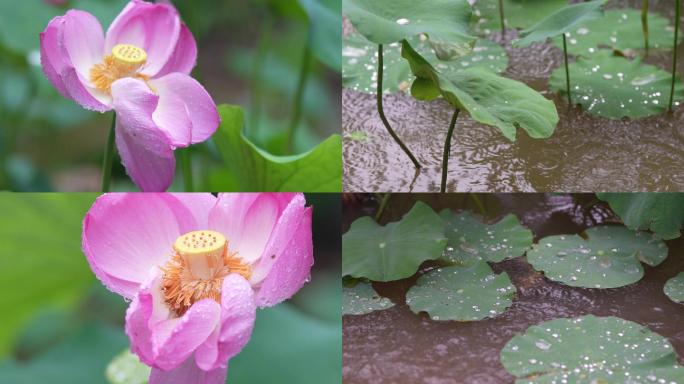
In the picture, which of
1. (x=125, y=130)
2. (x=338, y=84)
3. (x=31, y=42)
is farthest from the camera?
(x=338, y=84)

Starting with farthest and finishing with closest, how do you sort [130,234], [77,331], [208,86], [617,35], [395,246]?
[208,86]
[617,35]
[395,246]
[77,331]
[130,234]

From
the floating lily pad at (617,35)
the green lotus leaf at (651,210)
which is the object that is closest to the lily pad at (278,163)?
the green lotus leaf at (651,210)

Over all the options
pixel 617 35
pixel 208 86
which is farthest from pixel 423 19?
pixel 208 86

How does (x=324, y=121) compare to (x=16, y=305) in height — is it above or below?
below

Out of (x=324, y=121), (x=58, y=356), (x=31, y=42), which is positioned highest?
(x=31, y=42)

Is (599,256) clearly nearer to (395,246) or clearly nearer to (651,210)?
(651,210)

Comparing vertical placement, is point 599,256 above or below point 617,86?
below

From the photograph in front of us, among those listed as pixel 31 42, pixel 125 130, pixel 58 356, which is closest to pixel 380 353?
pixel 58 356

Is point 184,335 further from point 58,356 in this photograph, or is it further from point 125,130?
point 58,356
